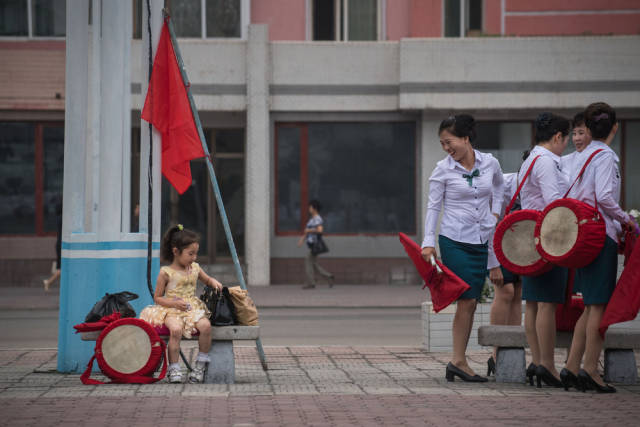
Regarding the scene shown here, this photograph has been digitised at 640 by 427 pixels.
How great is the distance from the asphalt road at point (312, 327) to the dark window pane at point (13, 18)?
856cm

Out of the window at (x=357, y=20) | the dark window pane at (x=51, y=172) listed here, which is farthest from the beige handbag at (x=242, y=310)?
the window at (x=357, y=20)

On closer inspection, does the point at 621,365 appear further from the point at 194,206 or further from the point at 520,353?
the point at 194,206

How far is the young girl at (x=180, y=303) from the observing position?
8.06 meters

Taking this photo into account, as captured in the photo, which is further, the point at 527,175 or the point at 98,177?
the point at 98,177

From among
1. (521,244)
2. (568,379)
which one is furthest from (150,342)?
(568,379)

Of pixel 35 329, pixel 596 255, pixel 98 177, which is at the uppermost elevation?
pixel 98 177

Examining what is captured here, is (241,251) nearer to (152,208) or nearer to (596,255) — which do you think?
(152,208)

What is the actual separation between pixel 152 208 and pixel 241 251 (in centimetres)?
1661

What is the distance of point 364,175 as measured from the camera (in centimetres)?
2520

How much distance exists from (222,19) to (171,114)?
52.6ft

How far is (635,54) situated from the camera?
23.8 meters

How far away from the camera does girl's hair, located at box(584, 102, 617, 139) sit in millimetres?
7680

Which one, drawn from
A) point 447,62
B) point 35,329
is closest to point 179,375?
point 35,329

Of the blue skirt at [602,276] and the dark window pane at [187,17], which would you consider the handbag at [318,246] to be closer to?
the dark window pane at [187,17]
